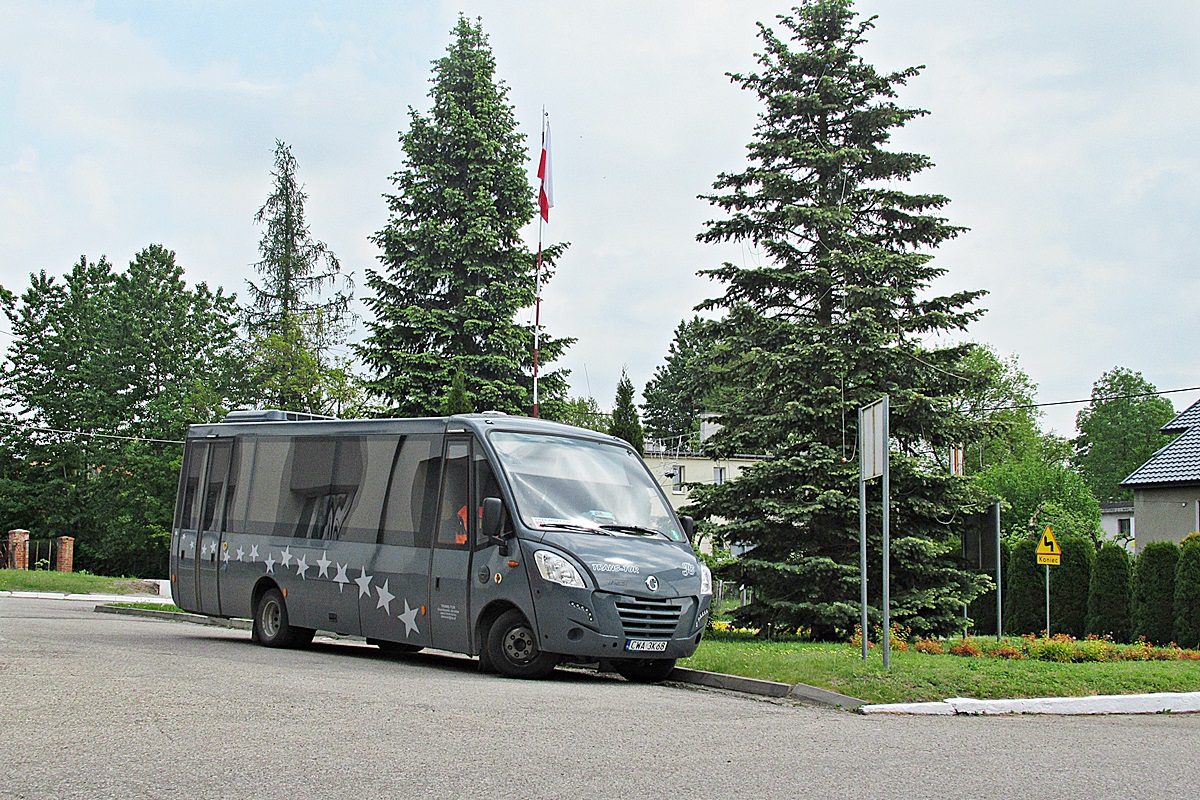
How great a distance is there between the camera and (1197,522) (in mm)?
32031

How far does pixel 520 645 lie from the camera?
12.5 meters

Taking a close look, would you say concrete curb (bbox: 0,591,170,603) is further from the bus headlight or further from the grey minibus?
the bus headlight

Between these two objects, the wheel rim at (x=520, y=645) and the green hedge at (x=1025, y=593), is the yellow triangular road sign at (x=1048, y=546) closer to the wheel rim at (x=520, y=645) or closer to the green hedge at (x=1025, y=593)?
the green hedge at (x=1025, y=593)

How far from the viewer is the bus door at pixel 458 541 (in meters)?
13.0

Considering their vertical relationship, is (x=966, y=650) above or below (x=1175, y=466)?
below

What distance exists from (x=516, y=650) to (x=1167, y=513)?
84.3 ft

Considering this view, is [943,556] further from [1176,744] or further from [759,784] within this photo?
[759,784]

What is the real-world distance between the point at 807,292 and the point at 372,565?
11.4 metres

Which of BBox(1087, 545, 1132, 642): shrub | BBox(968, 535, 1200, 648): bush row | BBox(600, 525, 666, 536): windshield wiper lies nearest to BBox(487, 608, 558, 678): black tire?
BBox(600, 525, 666, 536): windshield wiper

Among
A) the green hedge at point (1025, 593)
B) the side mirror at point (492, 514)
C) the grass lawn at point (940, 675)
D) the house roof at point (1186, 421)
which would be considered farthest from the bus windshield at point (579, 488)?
the house roof at point (1186, 421)

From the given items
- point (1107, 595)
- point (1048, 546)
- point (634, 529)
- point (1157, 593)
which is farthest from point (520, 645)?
point (1107, 595)

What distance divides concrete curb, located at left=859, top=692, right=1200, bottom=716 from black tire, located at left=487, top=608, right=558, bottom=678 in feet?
11.2

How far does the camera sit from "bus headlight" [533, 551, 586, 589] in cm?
1201

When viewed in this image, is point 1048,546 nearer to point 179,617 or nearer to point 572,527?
point 572,527
